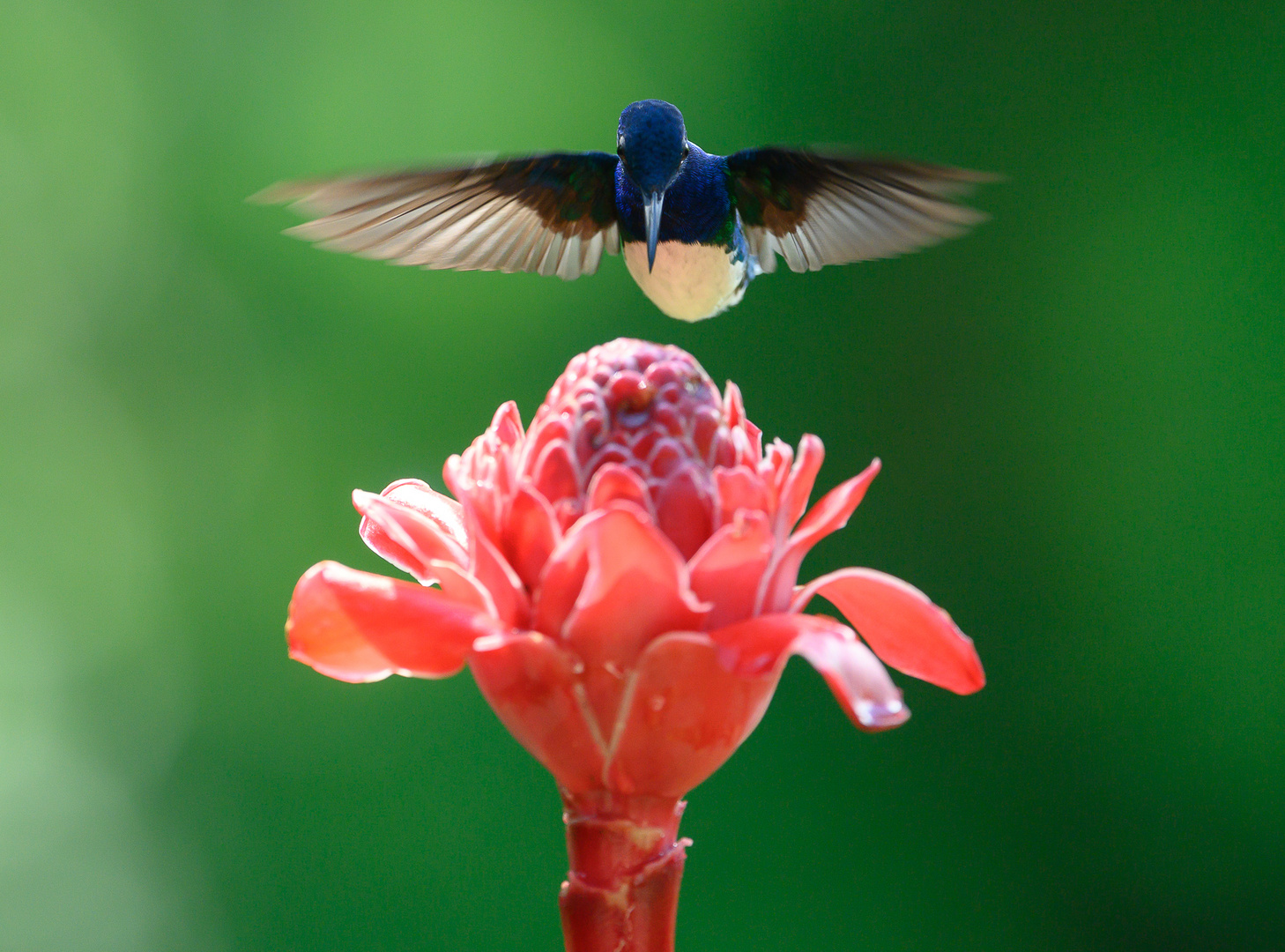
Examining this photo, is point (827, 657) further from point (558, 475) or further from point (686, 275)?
point (686, 275)

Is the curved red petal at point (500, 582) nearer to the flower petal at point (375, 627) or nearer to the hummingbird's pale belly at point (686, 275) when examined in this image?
the flower petal at point (375, 627)

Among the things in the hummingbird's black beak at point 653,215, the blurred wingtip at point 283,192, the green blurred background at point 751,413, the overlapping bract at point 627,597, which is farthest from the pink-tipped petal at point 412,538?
the green blurred background at point 751,413

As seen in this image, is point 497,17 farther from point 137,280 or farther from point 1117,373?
point 1117,373

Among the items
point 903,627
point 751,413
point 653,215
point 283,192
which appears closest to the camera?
point 903,627

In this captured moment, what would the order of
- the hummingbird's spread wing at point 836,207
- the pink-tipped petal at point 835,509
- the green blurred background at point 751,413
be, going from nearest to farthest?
the pink-tipped petal at point 835,509 < the hummingbird's spread wing at point 836,207 < the green blurred background at point 751,413

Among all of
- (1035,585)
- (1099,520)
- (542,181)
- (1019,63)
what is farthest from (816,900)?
(1019,63)

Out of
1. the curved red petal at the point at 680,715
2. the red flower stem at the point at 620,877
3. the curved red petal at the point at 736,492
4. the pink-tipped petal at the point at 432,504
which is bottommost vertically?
the red flower stem at the point at 620,877

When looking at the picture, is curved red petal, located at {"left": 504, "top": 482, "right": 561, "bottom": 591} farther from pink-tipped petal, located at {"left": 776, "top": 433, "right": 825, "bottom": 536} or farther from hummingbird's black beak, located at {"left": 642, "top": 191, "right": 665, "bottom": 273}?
hummingbird's black beak, located at {"left": 642, "top": 191, "right": 665, "bottom": 273}

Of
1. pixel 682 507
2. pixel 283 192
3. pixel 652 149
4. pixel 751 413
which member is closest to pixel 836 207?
pixel 652 149

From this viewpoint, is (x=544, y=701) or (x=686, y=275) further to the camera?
(x=686, y=275)
